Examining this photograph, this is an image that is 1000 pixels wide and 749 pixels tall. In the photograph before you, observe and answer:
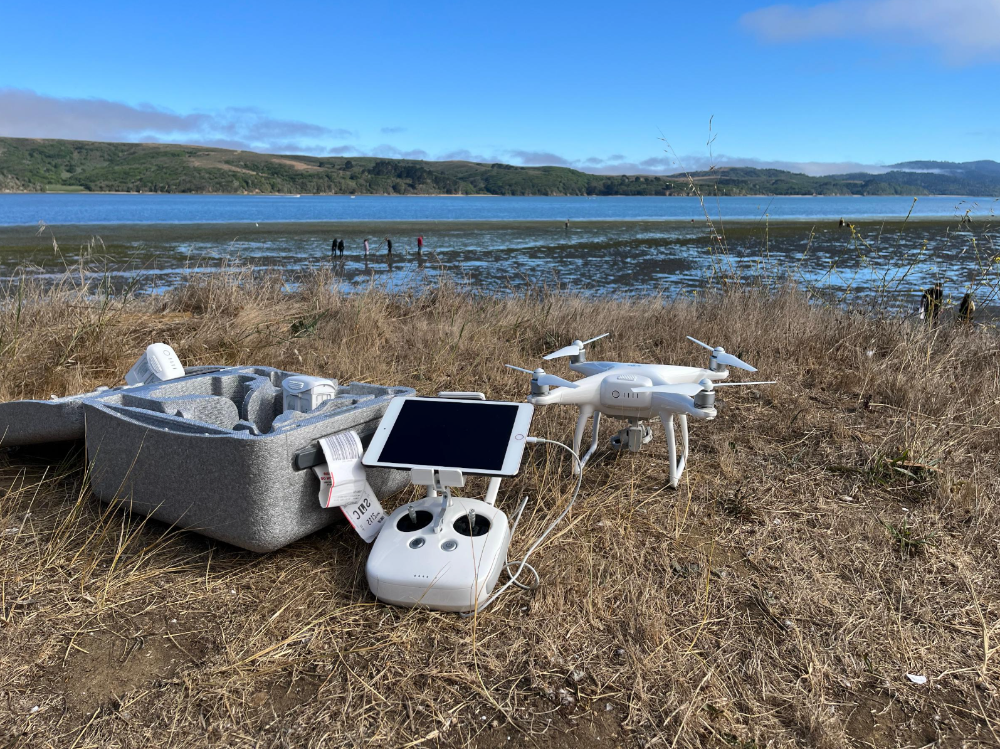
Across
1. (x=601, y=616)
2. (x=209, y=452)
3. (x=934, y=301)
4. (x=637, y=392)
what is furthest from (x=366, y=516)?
(x=934, y=301)

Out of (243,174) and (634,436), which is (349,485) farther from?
(243,174)

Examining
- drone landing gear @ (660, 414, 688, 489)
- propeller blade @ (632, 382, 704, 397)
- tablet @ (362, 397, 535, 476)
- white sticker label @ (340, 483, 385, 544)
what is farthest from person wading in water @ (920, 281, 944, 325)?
white sticker label @ (340, 483, 385, 544)

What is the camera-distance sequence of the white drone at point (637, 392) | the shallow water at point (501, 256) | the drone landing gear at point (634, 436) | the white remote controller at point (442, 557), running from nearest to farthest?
the white remote controller at point (442, 557), the white drone at point (637, 392), the drone landing gear at point (634, 436), the shallow water at point (501, 256)

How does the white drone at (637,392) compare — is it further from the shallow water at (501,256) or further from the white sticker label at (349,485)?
the shallow water at (501,256)

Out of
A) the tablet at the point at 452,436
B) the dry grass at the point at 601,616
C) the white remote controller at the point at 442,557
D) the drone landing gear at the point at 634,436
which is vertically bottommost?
the dry grass at the point at 601,616

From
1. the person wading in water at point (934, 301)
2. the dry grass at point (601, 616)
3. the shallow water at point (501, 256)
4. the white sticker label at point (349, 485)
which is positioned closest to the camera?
the dry grass at point (601, 616)

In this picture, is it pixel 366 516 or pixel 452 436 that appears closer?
pixel 452 436

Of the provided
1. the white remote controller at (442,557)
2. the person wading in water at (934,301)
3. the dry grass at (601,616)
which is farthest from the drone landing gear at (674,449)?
the person wading in water at (934,301)
